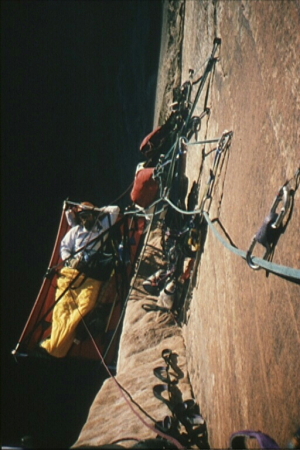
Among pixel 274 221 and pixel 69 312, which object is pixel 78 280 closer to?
pixel 69 312

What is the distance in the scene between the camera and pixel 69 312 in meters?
4.77

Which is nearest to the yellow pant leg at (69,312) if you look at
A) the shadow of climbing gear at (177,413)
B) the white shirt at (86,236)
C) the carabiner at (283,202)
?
the white shirt at (86,236)

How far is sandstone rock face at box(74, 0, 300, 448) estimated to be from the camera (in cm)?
126

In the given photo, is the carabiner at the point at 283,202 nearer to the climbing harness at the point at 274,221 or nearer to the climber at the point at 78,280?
the climbing harness at the point at 274,221

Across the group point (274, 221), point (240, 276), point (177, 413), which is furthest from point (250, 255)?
point (177, 413)

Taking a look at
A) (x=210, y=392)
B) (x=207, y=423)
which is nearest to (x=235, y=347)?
(x=210, y=392)

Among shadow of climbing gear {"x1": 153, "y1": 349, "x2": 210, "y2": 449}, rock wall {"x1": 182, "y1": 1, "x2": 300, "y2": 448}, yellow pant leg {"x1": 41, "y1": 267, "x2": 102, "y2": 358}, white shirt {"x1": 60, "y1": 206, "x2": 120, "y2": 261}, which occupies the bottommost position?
yellow pant leg {"x1": 41, "y1": 267, "x2": 102, "y2": 358}

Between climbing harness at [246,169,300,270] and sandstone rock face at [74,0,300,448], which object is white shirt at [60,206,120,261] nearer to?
sandstone rock face at [74,0,300,448]

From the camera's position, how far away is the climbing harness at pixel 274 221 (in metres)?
1.23

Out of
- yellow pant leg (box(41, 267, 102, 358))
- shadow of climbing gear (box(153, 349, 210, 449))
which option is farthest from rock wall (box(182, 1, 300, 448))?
yellow pant leg (box(41, 267, 102, 358))

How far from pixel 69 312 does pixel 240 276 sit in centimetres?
364

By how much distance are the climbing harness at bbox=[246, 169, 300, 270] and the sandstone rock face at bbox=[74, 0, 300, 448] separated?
A: 40mm

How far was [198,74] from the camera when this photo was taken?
147 inches

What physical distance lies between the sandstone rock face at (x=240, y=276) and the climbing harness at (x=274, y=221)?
40mm
